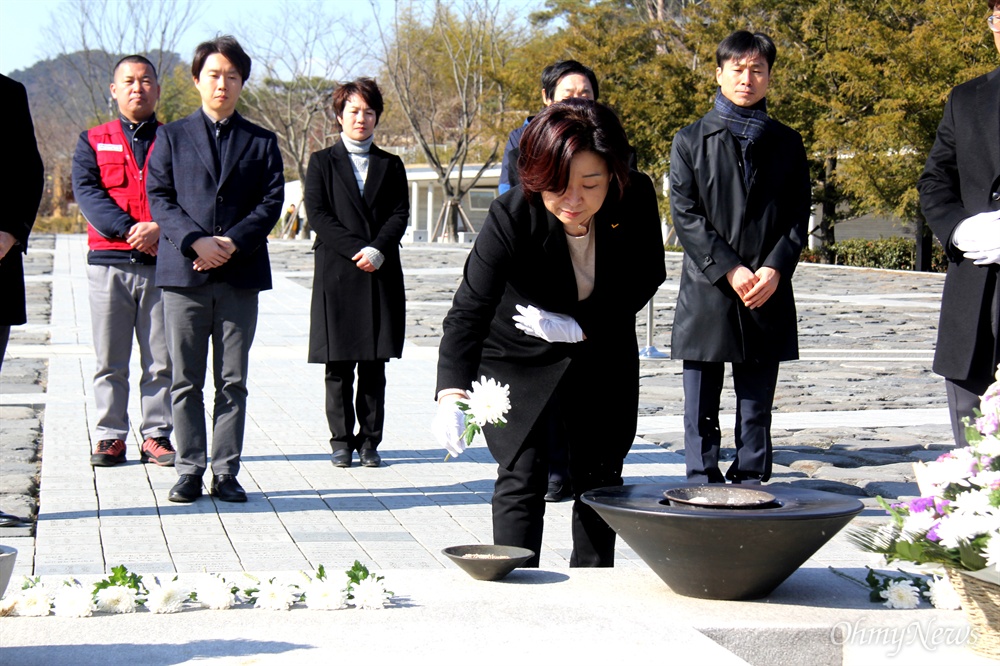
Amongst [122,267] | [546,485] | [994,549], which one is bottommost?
[546,485]

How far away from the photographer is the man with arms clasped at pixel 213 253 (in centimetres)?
566

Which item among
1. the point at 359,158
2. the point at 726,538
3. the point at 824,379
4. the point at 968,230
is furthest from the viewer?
the point at 824,379

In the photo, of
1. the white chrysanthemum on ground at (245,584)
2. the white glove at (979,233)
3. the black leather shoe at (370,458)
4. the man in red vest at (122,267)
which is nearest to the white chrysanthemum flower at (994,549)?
the white glove at (979,233)

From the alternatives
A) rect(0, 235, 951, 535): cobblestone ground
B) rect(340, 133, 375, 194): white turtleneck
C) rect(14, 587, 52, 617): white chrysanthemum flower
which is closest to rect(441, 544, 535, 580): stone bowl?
rect(14, 587, 52, 617): white chrysanthemum flower

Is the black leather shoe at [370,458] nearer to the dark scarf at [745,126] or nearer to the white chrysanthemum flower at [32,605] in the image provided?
the dark scarf at [745,126]

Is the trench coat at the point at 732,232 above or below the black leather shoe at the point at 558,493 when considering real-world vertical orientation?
above

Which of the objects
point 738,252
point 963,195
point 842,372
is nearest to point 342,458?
point 738,252

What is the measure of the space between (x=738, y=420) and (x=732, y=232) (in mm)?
818

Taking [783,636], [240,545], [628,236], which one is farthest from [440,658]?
[240,545]

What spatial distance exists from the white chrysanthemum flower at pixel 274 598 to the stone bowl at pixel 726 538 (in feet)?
2.90

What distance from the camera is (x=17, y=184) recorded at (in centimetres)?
517

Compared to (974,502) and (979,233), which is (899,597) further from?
(979,233)

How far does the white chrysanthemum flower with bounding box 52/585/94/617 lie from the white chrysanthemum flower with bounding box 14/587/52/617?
0.08 feet

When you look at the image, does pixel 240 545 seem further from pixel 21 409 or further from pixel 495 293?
pixel 21 409
